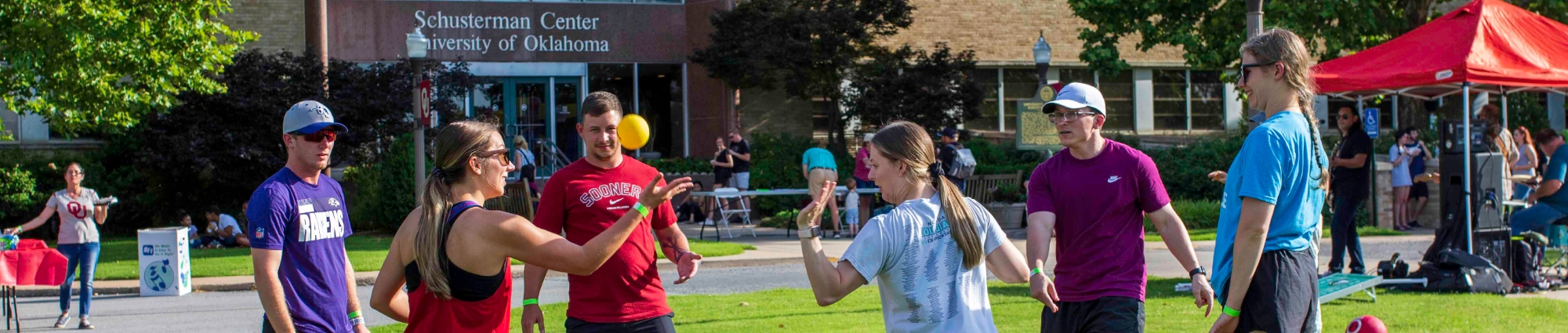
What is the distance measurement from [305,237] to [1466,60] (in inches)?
348

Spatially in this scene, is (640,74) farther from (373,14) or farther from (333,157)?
(333,157)

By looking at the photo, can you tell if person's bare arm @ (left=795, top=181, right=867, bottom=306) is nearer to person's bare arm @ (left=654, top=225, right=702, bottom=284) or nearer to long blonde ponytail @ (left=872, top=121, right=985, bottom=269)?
long blonde ponytail @ (left=872, top=121, right=985, bottom=269)

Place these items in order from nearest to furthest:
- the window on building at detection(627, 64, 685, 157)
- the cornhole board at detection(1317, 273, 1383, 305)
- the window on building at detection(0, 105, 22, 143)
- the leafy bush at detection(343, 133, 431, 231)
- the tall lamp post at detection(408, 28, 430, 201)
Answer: the cornhole board at detection(1317, 273, 1383, 305)
the tall lamp post at detection(408, 28, 430, 201)
the leafy bush at detection(343, 133, 431, 231)
the window on building at detection(0, 105, 22, 143)
the window on building at detection(627, 64, 685, 157)

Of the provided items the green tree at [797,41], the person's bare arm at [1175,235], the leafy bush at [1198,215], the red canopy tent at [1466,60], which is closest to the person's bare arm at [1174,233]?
the person's bare arm at [1175,235]

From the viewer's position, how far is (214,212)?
736 inches

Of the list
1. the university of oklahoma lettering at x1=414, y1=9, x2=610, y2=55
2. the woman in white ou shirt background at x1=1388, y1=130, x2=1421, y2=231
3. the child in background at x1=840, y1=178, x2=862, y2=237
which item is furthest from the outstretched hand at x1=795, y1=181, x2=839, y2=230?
the university of oklahoma lettering at x1=414, y1=9, x2=610, y2=55

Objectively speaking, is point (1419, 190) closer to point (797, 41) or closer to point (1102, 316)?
point (797, 41)

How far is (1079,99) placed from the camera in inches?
207

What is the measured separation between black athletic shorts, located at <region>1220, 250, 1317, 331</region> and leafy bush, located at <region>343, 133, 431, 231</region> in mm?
16879

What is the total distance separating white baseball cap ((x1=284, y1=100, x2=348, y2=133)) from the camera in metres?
4.94

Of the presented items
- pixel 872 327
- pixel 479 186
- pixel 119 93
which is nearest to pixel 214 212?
pixel 119 93

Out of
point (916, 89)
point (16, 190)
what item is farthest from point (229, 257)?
point (916, 89)

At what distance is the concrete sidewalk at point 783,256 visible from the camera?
1343 cm

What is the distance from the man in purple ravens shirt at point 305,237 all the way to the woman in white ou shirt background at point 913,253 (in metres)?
2.05
